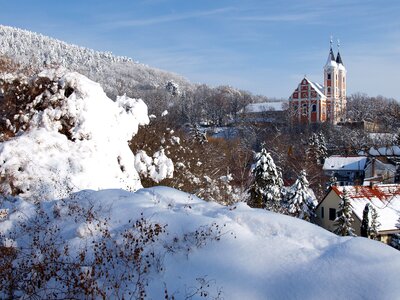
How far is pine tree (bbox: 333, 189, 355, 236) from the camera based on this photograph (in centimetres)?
2131

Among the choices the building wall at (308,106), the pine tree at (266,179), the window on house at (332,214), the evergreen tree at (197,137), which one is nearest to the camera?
the pine tree at (266,179)

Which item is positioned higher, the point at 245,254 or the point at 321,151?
the point at 245,254

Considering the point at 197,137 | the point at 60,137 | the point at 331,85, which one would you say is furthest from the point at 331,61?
the point at 60,137

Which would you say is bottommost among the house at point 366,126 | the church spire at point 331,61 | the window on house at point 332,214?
the window on house at point 332,214

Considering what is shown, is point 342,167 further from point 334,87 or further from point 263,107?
point 263,107

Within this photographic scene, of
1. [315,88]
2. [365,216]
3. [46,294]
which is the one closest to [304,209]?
[365,216]

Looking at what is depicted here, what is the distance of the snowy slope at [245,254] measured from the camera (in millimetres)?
3844

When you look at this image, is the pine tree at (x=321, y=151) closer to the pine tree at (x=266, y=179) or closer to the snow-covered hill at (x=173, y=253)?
the pine tree at (x=266, y=179)

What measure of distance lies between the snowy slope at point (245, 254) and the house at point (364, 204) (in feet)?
62.4

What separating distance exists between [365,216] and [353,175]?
83.4 ft

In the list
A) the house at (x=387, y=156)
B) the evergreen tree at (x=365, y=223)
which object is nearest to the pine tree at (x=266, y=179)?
the evergreen tree at (x=365, y=223)

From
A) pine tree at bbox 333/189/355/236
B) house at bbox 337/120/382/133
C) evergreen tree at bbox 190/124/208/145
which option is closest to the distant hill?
house at bbox 337/120/382/133

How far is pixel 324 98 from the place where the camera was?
72312 millimetres

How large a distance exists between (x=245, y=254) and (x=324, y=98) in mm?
72083
